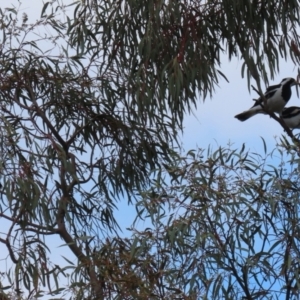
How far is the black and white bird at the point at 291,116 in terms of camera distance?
704 cm

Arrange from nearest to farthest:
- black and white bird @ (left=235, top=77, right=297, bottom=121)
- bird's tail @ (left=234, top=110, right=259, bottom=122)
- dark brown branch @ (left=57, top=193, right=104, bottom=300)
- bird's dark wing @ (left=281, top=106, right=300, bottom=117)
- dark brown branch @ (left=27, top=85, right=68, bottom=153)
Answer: dark brown branch @ (left=57, top=193, right=104, bottom=300)
dark brown branch @ (left=27, top=85, right=68, bottom=153)
bird's tail @ (left=234, top=110, right=259, bottom=122)
black and white bird @ (left=235, top=77, right=297, bottom=121)
bird's dark wing @ (left=281, top=106, right=300, bottom=117)

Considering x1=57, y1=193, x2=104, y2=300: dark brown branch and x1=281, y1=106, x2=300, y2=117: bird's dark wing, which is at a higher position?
x1=281, y1=106, x2=300, y2=117: bird's dark wing

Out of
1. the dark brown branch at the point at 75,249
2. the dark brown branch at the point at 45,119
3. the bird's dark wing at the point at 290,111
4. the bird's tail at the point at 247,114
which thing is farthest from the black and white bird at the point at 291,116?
the dark brown branch at the point at 75,249

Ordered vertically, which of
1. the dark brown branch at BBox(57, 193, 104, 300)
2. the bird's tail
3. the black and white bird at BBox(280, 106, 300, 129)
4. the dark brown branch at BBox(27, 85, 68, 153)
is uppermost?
the black and white bird at BBox(280, 106, 300, 129)

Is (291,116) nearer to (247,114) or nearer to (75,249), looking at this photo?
(247,114)

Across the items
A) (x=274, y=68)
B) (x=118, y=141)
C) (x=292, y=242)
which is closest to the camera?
(x=292, y=242)

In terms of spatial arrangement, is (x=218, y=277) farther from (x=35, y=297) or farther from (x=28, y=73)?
(x=28, y=73)

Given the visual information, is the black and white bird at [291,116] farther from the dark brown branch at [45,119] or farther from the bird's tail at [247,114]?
the dark brown branch at [45,119]

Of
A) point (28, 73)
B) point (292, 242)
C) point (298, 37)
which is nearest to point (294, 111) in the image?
point (298, 37)

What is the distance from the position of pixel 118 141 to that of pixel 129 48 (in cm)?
55

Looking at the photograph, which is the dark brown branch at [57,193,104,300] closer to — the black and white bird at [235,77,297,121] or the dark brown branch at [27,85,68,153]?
the dark brown branch at [27,85,68,153]

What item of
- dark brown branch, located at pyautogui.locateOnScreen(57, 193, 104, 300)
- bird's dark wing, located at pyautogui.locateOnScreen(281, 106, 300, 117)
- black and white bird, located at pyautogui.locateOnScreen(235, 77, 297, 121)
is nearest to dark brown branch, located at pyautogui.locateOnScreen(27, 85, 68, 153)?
dark brown branch, located at pyautogui.locateOnScreen(57, 193, 104, 300)

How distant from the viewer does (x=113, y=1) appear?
5.54 metres

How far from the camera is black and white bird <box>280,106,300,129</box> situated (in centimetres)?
704
